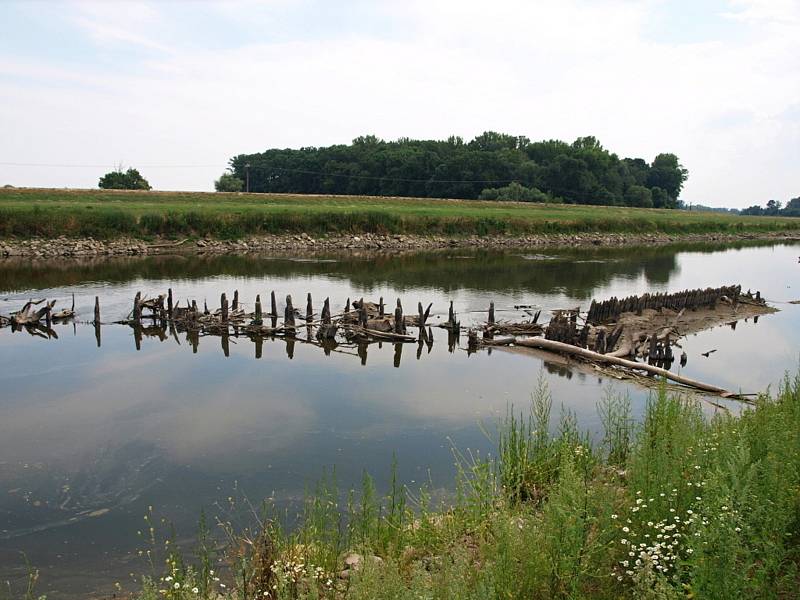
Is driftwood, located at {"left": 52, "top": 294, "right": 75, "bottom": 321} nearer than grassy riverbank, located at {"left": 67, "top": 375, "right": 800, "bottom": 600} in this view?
No

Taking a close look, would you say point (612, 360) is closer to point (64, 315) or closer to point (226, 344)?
point (226, 344)

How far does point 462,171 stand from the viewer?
128 metres

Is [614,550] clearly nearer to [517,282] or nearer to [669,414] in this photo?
[669,414]

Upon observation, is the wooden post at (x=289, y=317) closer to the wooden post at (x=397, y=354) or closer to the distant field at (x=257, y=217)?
the wooden post at (x=397, y=354)

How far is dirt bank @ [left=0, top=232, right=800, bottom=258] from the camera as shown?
49250 millimetres

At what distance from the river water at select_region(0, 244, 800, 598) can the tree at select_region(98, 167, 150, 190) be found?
70.4 metres

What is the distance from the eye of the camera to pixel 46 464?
1269cm

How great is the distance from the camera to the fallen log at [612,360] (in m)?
Answer: 17.6

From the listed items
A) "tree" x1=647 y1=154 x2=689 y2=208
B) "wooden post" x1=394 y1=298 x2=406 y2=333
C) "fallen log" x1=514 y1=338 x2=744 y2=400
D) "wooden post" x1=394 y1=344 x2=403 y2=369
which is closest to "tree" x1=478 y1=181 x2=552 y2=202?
"tree" x1=647 y1=154 x2=689 y2=208

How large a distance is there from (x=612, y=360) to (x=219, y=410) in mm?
11518

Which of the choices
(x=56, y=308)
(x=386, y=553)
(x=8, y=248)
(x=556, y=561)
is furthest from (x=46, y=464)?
(x=8, y=248)

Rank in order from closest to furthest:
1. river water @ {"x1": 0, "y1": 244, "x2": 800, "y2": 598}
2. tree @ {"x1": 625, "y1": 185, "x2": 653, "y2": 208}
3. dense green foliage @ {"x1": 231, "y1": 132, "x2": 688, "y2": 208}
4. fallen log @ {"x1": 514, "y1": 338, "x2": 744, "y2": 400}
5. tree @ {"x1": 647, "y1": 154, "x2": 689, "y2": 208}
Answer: river water @ {"x1": 0, "y1": 244, "x2": 800, "y2": 598} < fallen log @ {"x1": 514, "y1": 338, "x2": 744, "y2": 400} < dense green foliage @ {"x1": 231, "y1": 132, "x2": 688, "y2": 208} < tree @ {"x1": 625, "y1": 185, "x2": 653, "y2": 208} < tree @ {"x1": 647, "y1": 154, "x2": 689, "y2": 208}

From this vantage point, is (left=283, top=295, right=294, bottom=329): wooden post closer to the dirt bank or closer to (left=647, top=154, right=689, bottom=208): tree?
the dirt bank

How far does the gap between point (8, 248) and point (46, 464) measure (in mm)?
41498
